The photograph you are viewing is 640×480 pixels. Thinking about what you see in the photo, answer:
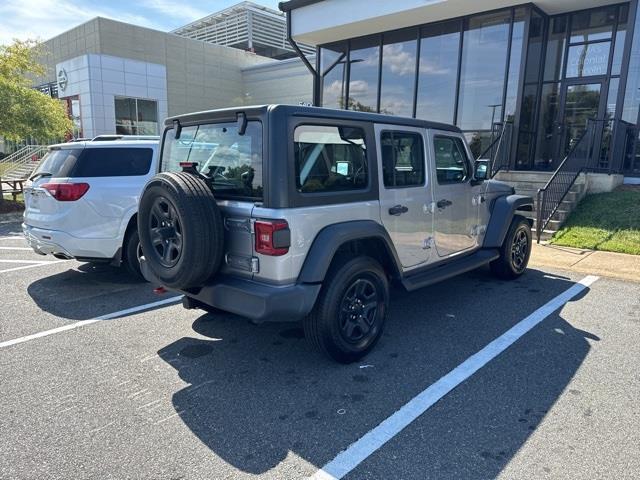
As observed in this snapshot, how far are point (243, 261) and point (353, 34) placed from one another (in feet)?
42.8

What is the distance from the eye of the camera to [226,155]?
3525 millimetres

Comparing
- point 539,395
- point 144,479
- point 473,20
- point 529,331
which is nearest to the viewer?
point 144,479

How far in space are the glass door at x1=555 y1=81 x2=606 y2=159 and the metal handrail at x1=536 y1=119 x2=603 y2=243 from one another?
2.02ft

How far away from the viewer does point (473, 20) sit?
12.4m

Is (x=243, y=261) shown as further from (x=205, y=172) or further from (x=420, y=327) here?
(x=420, y=327)

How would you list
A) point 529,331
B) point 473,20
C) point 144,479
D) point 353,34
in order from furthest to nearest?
point 353,34 → point 473,20 → point 529,331 → point 144,479

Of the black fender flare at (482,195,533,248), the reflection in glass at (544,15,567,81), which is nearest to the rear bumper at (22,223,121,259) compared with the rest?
the black fender flare at (482,195,533,248)

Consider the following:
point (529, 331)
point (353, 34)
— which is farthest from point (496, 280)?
point (353, 34)

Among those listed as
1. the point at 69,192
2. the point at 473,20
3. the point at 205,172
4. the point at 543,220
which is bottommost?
the point at 543,220

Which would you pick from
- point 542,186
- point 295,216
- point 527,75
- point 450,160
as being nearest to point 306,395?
point 295,216

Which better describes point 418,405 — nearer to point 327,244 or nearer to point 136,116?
point 327,244

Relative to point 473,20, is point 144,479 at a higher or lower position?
lower

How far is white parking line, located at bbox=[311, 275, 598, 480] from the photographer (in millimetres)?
2467

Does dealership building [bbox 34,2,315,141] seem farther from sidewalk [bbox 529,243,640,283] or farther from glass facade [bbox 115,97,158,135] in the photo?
sidewalk [bbox 529,243,640,283]
